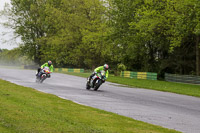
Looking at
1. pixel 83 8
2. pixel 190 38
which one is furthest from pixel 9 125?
pixel 83 8

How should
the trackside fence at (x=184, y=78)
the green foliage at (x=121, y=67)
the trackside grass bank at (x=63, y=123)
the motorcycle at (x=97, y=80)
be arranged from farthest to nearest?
the green foliage at (x=121, y=67)
the trackside fence at (x=184, y=78)
the motorcycle at (x=97, y=80)
the trackside grass bank at (x=63, y=123)

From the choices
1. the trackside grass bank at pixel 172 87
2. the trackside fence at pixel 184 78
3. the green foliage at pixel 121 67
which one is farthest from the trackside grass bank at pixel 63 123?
the green foliage at pixel 121 67

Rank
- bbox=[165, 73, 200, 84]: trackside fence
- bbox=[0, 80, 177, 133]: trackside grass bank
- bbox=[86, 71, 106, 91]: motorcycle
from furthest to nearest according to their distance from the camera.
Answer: bbox=[165, 73, 200, 84]: trackside fence, bbox=[86, 71, 106, 91]: motorcycle, bbox=[0, 80, 177, 133]: trackside grass bank

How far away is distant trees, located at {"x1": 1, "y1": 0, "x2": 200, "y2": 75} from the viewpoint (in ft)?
112

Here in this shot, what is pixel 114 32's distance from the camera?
43812 millimetres

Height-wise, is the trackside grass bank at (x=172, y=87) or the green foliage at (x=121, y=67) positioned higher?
Answer: the green foliage at (x=121, y=67)

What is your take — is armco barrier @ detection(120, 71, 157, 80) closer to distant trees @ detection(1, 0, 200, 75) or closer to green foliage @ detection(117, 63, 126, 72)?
green foliage @ detection(117, 63, 126, 72)

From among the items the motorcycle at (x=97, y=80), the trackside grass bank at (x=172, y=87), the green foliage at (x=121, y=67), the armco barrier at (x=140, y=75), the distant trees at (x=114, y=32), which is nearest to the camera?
the motorcycle at (x=97, y=80)

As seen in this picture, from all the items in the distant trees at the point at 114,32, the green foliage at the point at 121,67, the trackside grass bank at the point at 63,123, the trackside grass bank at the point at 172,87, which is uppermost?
the distant trees at the point at 114,32

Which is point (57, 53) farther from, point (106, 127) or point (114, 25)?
point (106, 127)

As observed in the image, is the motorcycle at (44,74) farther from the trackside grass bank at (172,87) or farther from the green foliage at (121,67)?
the green foliage at (121,67)

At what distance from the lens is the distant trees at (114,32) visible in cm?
3425

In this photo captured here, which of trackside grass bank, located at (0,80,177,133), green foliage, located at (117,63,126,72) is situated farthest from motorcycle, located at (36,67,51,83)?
green foliage, located at (117,63,126,72)

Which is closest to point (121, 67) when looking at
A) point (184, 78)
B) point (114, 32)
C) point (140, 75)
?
point (140, 75)
